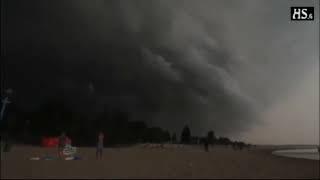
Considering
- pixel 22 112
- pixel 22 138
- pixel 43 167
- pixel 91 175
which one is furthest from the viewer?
pixel 22 112

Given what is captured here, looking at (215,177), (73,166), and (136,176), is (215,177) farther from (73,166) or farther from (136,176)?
(73,166)

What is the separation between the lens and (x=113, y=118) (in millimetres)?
76312

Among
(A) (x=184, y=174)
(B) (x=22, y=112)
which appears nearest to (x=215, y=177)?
(A) (x=184, y=174)

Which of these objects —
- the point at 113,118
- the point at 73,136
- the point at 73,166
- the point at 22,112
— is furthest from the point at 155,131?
the point at 73,166

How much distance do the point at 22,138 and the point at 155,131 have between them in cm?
3846

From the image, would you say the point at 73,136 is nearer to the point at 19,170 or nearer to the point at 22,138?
the point at 22,138

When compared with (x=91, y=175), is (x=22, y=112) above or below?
above

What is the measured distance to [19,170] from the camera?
672 inches

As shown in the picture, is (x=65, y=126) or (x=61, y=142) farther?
(x=65, y=126)

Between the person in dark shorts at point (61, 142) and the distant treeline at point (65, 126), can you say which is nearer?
the person in dark shorts at point (61, 142)

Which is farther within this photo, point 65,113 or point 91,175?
point 65,113

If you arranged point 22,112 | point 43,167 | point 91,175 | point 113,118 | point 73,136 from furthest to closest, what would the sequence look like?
point 113,118 < point 73,136 < point 22,112 < point 43,167 < point 91,175

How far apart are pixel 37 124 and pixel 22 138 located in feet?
28.4

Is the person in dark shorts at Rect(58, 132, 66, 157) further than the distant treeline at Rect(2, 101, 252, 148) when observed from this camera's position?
No
